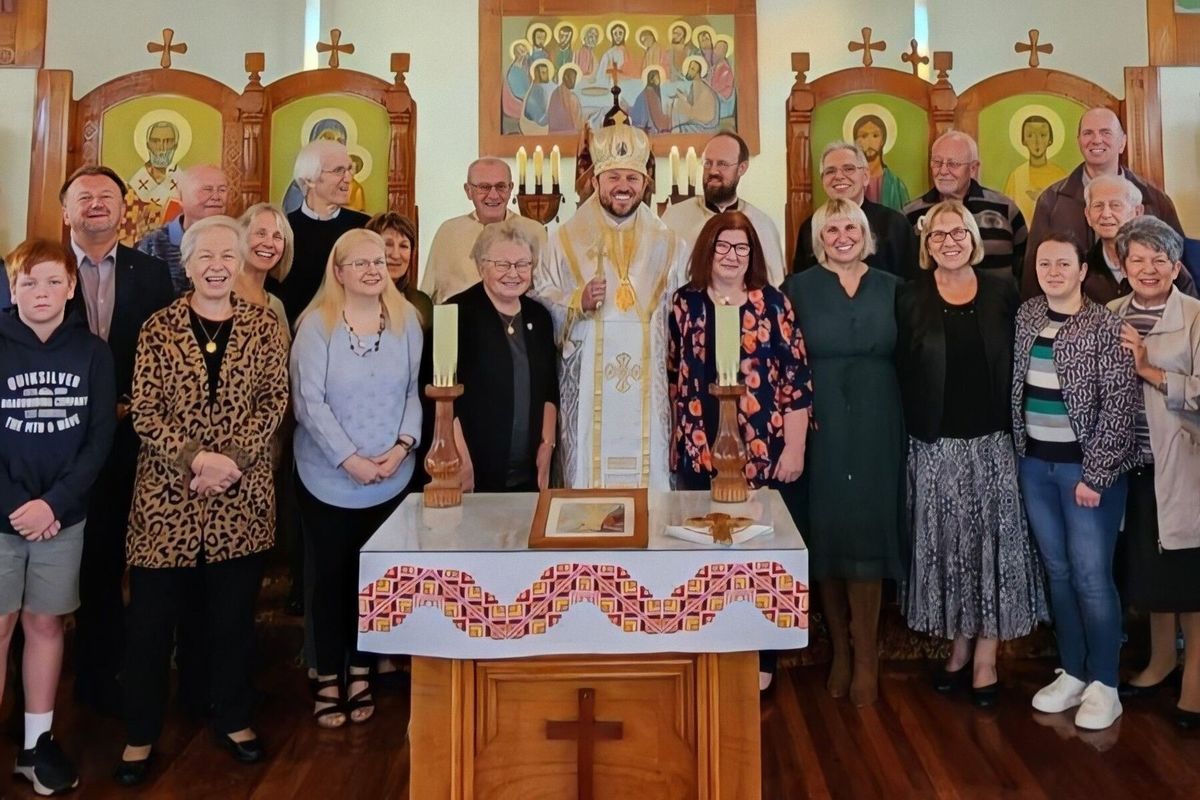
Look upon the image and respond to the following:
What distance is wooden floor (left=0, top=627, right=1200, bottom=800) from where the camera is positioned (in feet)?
9.69

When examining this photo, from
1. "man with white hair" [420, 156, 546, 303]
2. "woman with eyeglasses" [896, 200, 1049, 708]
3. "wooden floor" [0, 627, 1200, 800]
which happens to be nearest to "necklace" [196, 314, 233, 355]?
"wooden floor" [0, 627, 1200, 800]

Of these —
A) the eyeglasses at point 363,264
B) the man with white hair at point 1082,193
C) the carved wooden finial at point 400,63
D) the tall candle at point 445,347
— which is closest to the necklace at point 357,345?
the eyeglasses at point 363,264

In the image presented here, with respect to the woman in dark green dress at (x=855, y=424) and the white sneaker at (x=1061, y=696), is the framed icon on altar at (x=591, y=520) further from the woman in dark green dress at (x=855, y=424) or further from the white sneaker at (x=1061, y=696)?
the white sneaker at (x=1061, y=696)

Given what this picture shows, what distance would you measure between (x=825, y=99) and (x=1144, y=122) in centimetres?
169

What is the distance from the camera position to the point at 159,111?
540cm

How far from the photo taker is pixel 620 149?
361 centimetres

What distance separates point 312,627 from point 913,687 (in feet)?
7.36

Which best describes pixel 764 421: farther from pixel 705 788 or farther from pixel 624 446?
pixel 705 788

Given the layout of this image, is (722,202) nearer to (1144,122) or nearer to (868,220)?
(868,220)

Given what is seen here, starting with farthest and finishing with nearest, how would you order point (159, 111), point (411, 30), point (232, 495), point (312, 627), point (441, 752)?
point (411, 30), point (159, 111), point (312, 627), point (232, 495), point (441, 752)

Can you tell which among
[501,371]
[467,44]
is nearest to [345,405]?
[501,371]

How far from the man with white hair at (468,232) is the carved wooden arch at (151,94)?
1411 millimetres

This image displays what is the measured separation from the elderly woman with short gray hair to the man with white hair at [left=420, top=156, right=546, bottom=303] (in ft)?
7.89

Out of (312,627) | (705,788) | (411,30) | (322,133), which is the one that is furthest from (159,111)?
(705,788)
